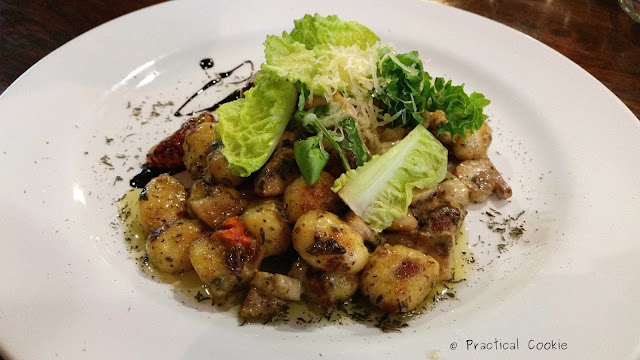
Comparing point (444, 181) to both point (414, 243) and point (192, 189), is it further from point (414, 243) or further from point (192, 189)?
point (192, 189)

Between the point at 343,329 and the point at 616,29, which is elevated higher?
the point at 616,29

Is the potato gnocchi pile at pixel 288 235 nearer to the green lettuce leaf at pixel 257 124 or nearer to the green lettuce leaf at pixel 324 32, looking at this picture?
the green lettuce leaf at pixel 257 124

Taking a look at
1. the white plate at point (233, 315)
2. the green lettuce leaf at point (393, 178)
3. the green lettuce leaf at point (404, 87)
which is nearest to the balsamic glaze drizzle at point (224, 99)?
the white plate at point (233, 315)

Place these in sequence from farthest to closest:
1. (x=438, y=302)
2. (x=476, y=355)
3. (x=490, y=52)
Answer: (x=490, y=52)
(x=438, y=302)
(x=476, y=355)

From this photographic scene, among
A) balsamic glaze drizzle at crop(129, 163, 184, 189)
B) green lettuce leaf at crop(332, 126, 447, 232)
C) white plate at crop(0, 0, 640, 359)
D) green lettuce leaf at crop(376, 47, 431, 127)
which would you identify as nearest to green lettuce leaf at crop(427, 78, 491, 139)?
green lettuce leaf at crop(376, 47, 431, 127)

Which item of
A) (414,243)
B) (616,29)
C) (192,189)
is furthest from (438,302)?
(616,29)
